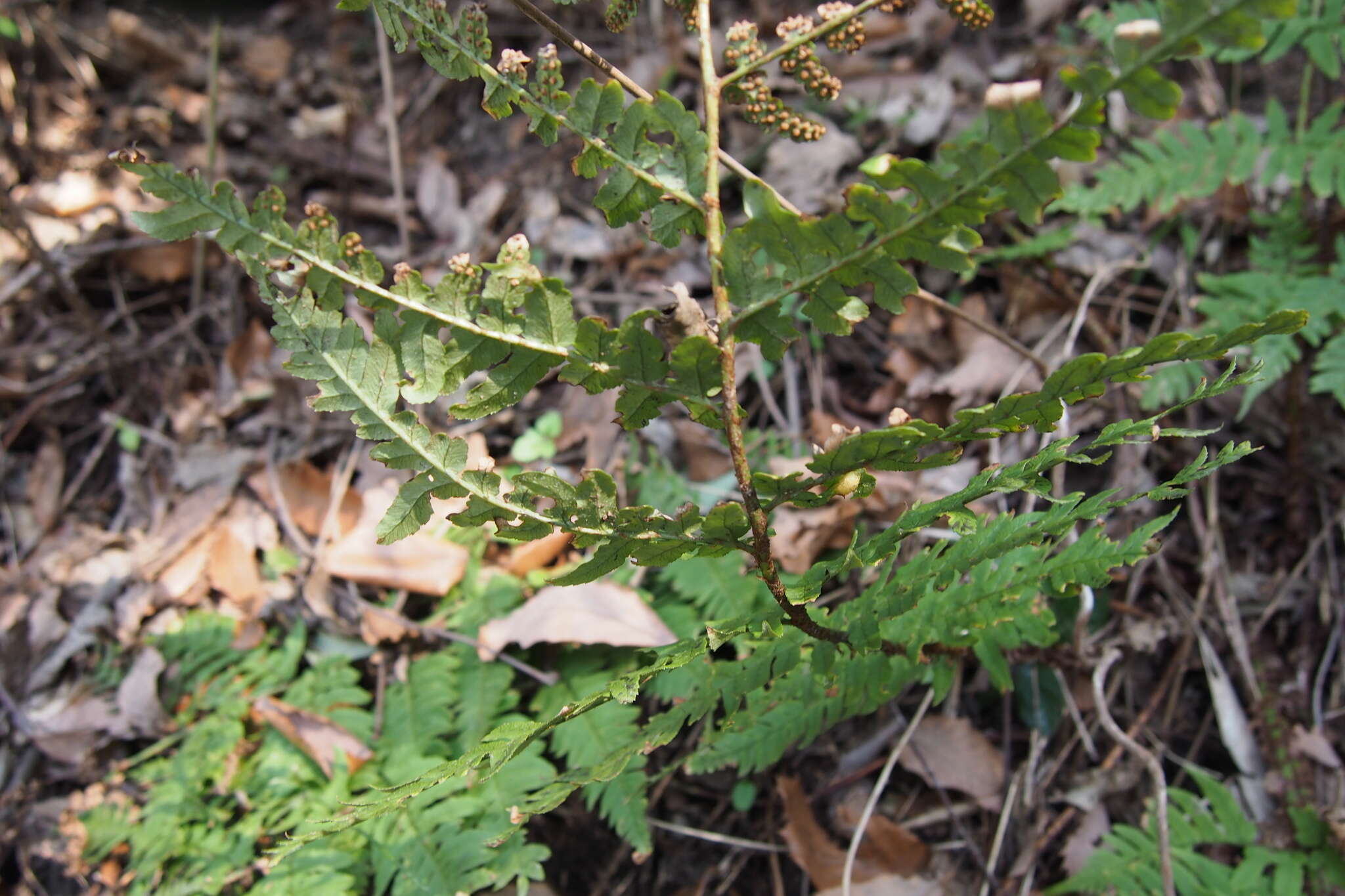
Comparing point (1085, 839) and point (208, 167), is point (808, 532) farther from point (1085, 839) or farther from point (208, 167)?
point (208, 167)

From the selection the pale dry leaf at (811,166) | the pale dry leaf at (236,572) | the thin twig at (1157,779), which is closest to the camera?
the thin twig at (1157,779)

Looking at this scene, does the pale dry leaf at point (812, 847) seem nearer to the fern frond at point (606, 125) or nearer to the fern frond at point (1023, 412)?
the fern frond at point (1023, 412)

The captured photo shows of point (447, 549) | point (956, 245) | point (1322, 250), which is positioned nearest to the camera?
point (956, 245)

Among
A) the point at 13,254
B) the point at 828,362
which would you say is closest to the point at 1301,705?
the point at 828,362

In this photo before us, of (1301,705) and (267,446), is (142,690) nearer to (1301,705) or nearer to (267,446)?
(267,446)

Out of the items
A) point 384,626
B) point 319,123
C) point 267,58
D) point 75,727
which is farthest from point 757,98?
point 267,58

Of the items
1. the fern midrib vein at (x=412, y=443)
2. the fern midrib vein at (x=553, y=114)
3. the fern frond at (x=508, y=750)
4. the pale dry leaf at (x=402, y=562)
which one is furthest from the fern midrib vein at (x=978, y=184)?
the pale dry leaf at (x=402, y=562)
